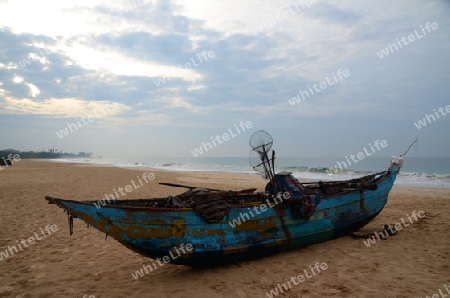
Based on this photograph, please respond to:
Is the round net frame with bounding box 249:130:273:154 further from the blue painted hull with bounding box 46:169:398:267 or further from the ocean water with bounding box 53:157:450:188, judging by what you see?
the ocean water with bounding box 53:157:450:188

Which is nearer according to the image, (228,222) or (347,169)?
(228,222)

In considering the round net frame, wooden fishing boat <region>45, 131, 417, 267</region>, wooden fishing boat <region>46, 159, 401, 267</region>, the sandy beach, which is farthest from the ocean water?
the round net frame

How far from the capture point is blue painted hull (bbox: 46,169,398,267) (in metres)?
4.41

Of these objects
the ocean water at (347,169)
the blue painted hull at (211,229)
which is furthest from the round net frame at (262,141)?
the ocean water at (347,169)

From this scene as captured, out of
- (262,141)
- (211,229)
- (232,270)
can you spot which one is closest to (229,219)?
(211,229)

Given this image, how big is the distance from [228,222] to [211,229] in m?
0.37

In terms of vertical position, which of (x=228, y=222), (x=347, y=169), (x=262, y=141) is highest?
(x=262, y=141)

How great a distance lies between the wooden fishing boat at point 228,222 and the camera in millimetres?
4449

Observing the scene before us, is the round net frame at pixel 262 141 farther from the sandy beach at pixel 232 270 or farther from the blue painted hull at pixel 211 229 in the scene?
the sandy beach at pixel 232 270

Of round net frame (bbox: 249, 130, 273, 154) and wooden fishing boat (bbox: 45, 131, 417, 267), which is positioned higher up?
round net frame (bbox: 249, 130, 273, 154)

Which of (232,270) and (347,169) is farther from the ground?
(232,270)

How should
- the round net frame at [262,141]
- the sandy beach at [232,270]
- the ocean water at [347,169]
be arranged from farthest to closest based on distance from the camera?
the ocean water at [347,169] → the round net frame at [262,141] → the sandy beach at [232,270]

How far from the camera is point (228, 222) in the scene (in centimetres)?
518

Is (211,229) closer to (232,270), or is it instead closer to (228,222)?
(228,222)
